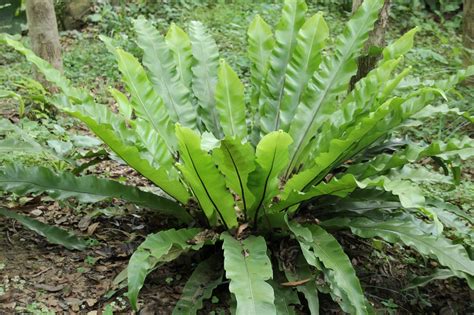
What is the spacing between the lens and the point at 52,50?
4.78 metres

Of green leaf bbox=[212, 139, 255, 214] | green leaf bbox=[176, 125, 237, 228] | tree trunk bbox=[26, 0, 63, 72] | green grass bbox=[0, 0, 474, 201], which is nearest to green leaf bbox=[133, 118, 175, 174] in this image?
green leaf bbox=[176, 125, 237, 228]

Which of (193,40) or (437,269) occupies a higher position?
(193,40)

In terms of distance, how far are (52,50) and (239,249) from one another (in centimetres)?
298

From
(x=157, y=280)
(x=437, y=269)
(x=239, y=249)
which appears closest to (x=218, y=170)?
(x=239, y=249)

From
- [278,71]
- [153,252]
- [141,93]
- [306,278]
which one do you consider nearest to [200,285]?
[153,252]

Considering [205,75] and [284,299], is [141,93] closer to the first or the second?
[205,75]

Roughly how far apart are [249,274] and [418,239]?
3.14 feet

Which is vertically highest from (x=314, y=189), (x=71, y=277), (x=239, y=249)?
(x=314, y=189)

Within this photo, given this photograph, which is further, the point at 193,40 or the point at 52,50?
the point at 52,50

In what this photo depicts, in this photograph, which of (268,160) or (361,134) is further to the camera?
(361,134)

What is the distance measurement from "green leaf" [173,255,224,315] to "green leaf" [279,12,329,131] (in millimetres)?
999

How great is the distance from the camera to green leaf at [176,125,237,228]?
2547 millimetres

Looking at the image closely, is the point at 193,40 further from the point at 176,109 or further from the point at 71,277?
the point at 71,277

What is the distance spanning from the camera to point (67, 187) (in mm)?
3027
